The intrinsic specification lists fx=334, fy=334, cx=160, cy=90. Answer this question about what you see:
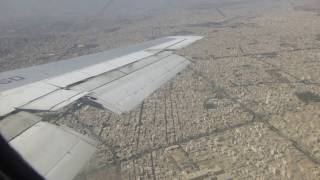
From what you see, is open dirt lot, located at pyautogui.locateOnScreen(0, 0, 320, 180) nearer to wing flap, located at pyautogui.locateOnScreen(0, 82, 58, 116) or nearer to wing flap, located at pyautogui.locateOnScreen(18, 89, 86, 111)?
wing flap, located at pyautogui.locateOnScreen(18, 89, 86, 111)

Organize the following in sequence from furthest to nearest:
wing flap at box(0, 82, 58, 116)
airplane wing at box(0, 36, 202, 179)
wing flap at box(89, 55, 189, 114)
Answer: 1. wing flap at box(89, 55, 189, 114)
2. wing flap at box(0, 82, 58, 116)
3. airplane wing at box(0, 36, 202, 179)

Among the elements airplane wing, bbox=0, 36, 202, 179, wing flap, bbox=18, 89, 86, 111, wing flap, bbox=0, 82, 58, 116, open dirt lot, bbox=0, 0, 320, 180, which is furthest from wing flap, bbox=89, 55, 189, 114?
wing flap, bbox=0, 82, 58, 116

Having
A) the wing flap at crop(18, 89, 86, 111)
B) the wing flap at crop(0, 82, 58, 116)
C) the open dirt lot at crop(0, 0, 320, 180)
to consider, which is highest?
the wing flap at crop(0, 82, 58, 116)

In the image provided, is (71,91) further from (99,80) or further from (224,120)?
(224,120)

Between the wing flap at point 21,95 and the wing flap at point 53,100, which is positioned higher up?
the wing flap at point 21,95

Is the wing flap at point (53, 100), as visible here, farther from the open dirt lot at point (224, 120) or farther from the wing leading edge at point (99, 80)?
the open dirt lot at point (224, 120)

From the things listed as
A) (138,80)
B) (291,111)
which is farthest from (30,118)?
(291,111)

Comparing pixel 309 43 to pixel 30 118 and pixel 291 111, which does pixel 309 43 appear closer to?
pixel 291 111

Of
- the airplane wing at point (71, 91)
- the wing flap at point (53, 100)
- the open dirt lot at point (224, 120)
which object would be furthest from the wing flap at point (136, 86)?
the open dirt lot at point (224, 120)

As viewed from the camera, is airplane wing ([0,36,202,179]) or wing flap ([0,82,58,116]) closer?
airplane wing ([0,36,202,179])
